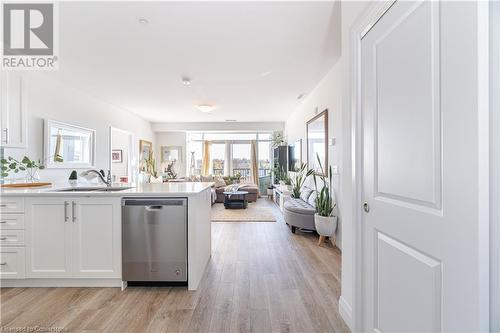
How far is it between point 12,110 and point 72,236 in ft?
5.75

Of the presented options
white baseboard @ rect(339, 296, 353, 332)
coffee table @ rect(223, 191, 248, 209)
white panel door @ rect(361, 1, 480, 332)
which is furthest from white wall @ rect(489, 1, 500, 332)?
coffee table @ rect(223, 191, 248, 209)

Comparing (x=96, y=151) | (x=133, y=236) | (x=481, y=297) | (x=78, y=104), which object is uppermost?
(x=78, y=104)

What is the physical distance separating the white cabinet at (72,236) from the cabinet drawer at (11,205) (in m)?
0.06

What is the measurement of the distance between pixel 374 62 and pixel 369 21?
270 millimetres

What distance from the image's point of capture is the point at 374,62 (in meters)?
1.36

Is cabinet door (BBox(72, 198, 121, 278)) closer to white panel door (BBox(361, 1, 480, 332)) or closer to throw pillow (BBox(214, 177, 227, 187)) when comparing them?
white panel door (BBox(361, 1, 480, 332))

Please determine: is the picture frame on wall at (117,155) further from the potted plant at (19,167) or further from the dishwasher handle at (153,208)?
the dishwasher handle at (153,208)

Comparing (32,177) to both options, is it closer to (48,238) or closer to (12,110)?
(12,110)

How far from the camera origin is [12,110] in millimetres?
2668

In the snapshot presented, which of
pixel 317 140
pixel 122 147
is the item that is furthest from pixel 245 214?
pixel 122 147

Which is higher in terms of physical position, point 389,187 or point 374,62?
point 374,62

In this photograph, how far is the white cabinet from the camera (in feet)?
7.09

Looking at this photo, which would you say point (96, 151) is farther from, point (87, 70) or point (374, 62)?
point (374, 62)

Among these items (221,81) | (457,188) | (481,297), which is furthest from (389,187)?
(221,81)
